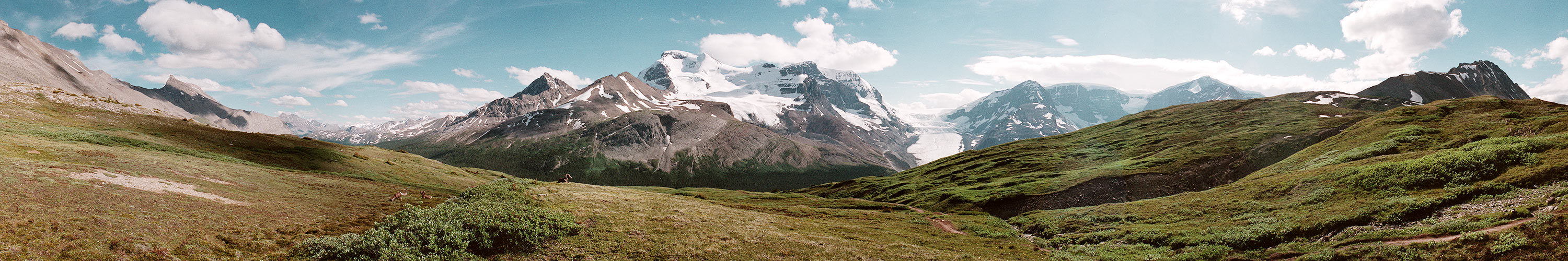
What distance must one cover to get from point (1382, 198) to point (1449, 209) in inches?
195

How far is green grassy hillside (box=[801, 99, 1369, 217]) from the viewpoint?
2881 inches

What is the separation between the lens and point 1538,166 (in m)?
32.0

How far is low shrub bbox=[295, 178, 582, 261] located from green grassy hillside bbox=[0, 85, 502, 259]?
88.7 inches

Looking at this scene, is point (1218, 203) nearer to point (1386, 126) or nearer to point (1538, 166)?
point (1538, 166)

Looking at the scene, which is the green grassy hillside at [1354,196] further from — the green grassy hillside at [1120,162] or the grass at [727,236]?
the green grassy hillside at [1120,162]

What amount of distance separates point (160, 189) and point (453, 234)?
66.2ft

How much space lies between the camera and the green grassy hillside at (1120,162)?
240 feet

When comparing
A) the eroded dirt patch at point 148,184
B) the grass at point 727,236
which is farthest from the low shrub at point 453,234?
the eroded dirt patch at point 148,184

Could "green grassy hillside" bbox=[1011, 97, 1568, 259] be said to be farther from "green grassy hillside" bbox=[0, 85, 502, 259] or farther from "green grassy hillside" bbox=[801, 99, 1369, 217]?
"green grassy hillside" bbox=[0, 85, 502, 259]

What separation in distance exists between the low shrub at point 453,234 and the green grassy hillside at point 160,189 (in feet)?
7.39

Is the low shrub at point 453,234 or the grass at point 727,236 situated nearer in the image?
the low shrub at point 453,234

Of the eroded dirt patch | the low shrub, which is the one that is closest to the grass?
the low shrub

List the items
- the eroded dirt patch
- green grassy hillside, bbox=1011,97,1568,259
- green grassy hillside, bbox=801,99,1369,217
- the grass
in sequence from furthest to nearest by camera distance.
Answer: green grassy hillside, bbox=801,99,1369,217 → the grass → green grassy hillside, bbox=1011,97,1568,259 → the eroded dirt patch

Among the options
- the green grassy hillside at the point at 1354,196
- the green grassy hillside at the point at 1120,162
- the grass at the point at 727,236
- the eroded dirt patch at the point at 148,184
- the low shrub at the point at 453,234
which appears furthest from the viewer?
the green grassy hillside at the point at 1120,162
